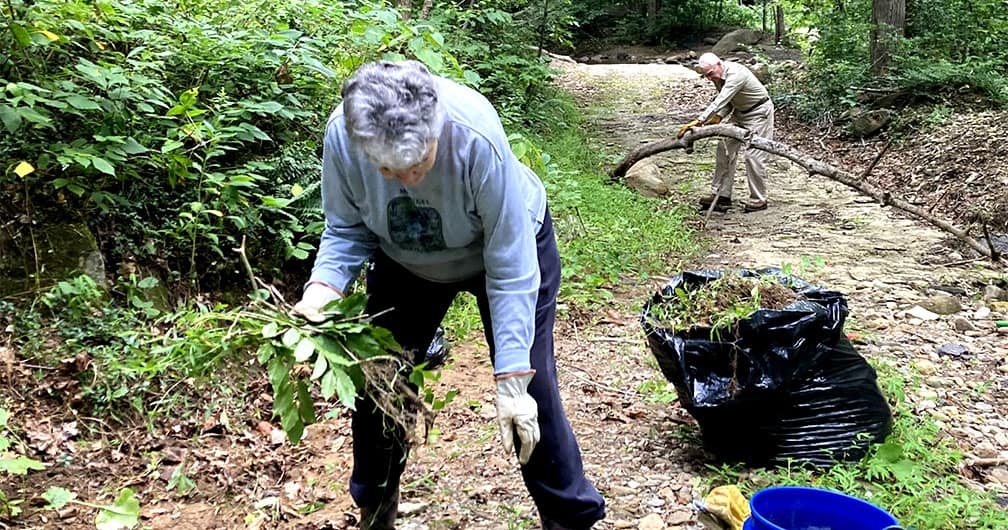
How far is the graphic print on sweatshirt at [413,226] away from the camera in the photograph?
74.5 inches

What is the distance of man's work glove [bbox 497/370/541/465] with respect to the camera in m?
1.93

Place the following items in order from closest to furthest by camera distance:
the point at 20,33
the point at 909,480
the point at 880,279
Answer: the point at 909,480
the point at 20,33
the point at 880,279

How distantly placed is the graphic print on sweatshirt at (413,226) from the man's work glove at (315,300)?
236 mm

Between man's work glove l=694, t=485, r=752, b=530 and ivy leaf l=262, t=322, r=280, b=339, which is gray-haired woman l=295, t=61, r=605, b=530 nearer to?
ivy leaf l=262, t=322, r=280, b=339

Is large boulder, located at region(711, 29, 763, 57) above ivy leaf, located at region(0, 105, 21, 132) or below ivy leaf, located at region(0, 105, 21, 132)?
below

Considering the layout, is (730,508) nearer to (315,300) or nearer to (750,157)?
(315,300)

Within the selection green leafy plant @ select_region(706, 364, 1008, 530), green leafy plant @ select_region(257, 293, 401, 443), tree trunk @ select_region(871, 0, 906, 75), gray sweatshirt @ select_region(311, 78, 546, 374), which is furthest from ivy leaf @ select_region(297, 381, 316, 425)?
tree trunk @ select_region(871, 0, 906, 75)

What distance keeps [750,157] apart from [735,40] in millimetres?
12739

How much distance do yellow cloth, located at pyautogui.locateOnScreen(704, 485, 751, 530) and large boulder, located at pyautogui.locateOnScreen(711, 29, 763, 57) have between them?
1749 cm

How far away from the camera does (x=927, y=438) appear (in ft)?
9.56

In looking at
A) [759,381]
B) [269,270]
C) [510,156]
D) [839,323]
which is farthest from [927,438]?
[269,270]

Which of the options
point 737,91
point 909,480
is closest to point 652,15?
point 737,91

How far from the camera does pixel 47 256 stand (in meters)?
3.35

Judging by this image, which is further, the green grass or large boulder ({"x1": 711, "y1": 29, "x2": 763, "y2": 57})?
large boulder ({"x1": 711, "y1": 29, "x2": 763, "y2": 57})
